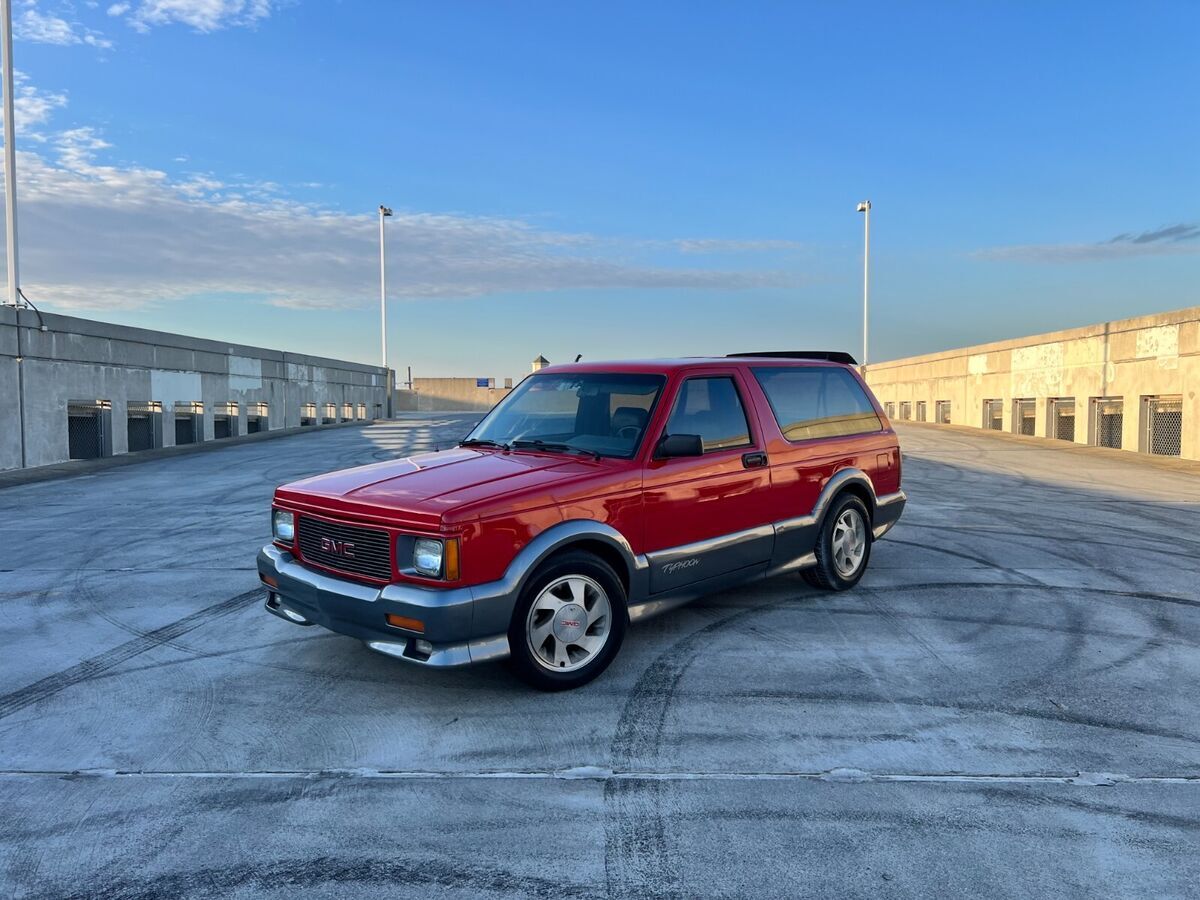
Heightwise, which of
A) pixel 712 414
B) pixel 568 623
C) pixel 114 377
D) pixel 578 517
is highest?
pixel 114 377

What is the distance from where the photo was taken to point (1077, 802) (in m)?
3.40

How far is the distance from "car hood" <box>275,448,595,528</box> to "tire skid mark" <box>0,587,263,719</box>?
4.72 feet

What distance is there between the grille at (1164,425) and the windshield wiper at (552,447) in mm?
16954

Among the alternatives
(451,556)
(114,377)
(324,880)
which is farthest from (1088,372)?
(114,377)

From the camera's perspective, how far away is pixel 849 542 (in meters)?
6.72

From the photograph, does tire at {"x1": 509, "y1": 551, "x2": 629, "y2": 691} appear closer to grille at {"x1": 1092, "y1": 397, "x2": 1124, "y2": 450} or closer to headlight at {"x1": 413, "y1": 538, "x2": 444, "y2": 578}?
headlight at {"x1": 413, "y1": 538, "x2": 444, "y2": 578}

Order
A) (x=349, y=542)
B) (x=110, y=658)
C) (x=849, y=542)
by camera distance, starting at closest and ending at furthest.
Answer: (x=349, y=542) < (x=110, y=658) < (x=849, y=542)

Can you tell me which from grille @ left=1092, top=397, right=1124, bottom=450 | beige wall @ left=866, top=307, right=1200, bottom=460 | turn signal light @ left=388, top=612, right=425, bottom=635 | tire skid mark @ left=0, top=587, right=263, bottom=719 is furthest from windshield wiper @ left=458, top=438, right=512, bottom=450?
grille @ left=1092, top=397, right=1124, bottom=450

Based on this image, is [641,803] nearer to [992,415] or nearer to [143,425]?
[143,425]

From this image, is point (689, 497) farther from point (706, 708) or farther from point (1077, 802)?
point (1077, 802)

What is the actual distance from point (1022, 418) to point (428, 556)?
24645 mm

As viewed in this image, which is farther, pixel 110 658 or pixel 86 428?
pixel 86 428

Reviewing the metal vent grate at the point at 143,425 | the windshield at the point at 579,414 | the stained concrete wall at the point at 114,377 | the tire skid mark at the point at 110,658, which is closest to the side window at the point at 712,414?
the windshield at the point at 579,414

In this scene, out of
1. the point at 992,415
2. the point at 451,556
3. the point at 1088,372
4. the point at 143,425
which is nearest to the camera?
the point at 451,556
